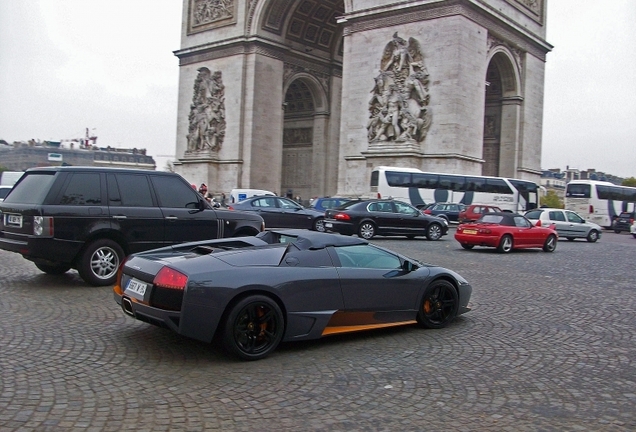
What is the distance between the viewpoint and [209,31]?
41312 millimetres

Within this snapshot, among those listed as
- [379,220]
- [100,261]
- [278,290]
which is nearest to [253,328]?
[278,290]

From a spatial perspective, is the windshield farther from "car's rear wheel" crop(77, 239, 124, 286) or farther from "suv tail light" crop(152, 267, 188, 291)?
"suv tail light" crop(152, 267, 188, 291)

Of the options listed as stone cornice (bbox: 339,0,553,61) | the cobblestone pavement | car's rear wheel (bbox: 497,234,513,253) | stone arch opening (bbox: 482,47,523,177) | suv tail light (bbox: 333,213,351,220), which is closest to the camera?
the cobblestone pavement

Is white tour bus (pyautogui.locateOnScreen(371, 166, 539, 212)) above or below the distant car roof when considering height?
above

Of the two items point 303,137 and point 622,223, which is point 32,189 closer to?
point 303,137

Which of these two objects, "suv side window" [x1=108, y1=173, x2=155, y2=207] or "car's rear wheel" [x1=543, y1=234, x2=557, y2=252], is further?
"car's rear wheel" [x1=543, y1=234, x2=557, y2=252]

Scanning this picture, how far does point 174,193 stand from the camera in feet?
34.3

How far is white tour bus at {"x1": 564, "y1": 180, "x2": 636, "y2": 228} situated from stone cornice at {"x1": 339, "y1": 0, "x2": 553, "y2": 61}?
9.43 meters

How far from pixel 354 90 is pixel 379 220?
14558mm

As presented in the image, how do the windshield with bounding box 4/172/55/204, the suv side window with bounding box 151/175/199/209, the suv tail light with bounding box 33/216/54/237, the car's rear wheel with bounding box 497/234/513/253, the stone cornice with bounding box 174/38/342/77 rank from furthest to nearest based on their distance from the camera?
the stone cornice with bounding box 174/38/342/77 → the car's rear wheel with bounding box 497/234/513/253 → the suv side window with bounding box 151/175/199/209 → the windshield with bounding box 4/172/55/204 → the suv tail light with bounding box 33/216/54/237

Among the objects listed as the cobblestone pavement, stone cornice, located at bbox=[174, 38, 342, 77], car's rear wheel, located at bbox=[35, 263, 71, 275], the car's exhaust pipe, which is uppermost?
Result: stone cornice, located at bbox=[174, 38, 342, 77]

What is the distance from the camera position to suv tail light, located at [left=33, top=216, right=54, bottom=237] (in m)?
8.83

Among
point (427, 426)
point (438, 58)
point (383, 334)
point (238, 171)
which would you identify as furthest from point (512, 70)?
point (427, 426)

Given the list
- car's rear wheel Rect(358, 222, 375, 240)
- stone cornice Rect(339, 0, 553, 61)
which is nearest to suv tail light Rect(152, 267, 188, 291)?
car's rear wheel Rect(358, 222, 375, 240)
